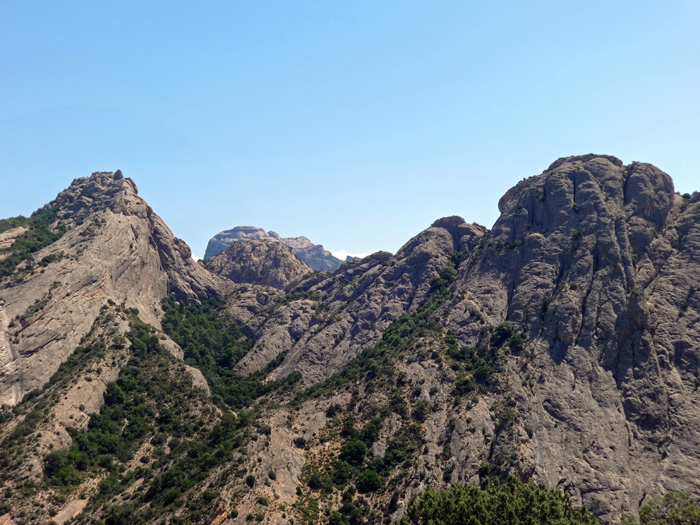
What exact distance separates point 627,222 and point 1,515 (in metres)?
122

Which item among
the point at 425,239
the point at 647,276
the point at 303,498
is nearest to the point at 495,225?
the point at 425,239

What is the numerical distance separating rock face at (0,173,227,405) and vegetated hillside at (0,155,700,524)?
364cm

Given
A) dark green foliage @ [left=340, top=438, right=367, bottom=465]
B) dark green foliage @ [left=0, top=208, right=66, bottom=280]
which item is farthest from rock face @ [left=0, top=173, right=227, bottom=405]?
dark green foliage @ [left=340, top=438, right=367, bottom=465]

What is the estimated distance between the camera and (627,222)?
95.9 metres

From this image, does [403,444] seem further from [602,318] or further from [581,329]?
[602,318]

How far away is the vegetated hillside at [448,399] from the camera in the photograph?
6344 centimetres

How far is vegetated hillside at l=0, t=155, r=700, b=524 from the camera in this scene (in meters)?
63.4

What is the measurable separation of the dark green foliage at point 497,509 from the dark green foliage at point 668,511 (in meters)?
8.98

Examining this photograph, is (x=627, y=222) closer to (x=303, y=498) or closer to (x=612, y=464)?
(x=612, y=464)

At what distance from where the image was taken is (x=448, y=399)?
79250mm

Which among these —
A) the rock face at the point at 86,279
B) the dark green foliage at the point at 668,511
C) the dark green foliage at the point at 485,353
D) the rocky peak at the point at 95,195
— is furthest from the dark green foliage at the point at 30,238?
the dark green foliage at the point at 668,511

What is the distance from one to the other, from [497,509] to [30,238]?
133 meters

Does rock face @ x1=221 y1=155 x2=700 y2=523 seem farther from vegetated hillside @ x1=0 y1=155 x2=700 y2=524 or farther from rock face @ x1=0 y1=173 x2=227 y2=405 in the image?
rock face @ x1=0 y1=173 x2=227 y2=405

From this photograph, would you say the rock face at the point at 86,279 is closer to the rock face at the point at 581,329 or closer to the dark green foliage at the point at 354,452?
the rock face at the point at 581,329
